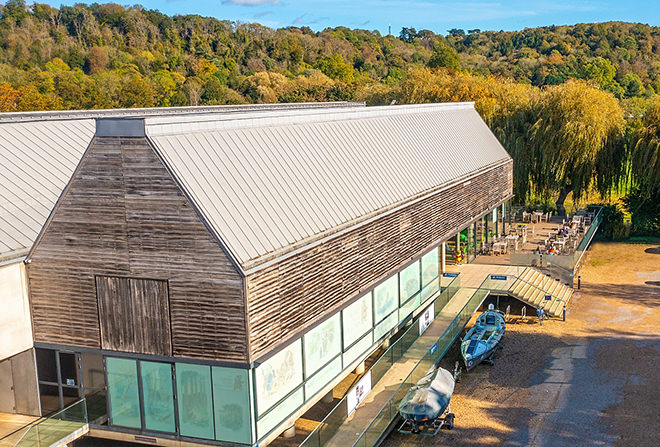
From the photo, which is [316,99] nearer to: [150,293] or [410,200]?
[410,200]

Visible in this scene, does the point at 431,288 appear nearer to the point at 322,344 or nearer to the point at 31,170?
the point at 322,344

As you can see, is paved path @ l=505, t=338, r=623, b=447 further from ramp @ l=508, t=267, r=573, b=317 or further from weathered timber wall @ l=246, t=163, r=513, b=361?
weathered timber wall @ l=246, t=163, r=513, b=361

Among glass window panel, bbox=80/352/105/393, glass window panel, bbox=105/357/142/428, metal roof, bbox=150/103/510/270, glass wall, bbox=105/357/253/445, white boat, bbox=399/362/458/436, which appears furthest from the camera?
white boat, bbox=399/362/458/436

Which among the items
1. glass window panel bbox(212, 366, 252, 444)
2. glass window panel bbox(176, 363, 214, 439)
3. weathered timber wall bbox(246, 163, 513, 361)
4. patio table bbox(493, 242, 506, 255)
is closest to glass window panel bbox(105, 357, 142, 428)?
glass window panel bbox(176, 363, 214, 439)

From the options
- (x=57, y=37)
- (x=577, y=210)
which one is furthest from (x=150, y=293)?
(x=57, y=37)

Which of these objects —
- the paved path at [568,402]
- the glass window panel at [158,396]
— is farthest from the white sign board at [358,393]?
the glass window panel at [158,396]

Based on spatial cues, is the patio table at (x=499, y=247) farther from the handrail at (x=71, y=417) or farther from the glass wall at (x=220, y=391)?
the handrail at (x=71, y=417)
